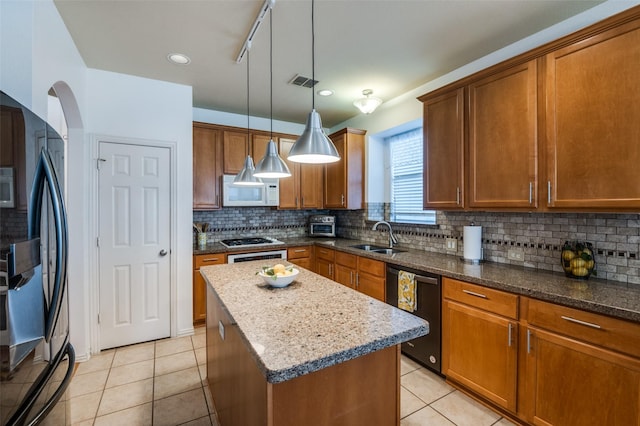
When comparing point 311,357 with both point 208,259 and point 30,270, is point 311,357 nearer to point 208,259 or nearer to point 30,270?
point 30,270

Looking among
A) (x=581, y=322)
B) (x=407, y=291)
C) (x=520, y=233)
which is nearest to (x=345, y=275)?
(x=407, y=291)

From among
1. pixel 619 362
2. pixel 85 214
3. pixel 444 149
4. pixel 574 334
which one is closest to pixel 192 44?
pixel 85 214

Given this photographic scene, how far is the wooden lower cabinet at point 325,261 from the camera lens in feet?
12.3

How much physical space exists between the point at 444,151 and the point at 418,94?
99 cm

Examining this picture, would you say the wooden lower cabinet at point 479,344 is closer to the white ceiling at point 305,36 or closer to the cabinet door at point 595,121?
the cabinet door at point 595,121

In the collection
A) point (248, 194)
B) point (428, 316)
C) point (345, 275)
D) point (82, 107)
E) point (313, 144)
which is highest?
point (82, 107)

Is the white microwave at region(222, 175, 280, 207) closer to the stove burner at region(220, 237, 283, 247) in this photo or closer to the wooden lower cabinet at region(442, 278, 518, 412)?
the stove burner at region(220, 237, 283, 247)

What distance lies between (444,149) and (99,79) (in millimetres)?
3315

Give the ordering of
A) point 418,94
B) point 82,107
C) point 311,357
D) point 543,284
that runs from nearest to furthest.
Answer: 1. point 311,357
2. point 543,284
3. point 82,107
4. point 418,94

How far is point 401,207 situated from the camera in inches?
147

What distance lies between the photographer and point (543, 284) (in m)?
1.85

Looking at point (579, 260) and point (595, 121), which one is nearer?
point (595, 121)

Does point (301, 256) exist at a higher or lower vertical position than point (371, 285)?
higher

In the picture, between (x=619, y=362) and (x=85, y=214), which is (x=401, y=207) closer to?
(x=619, y=362)
